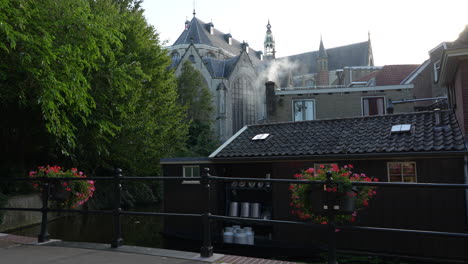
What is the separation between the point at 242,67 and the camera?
195ft

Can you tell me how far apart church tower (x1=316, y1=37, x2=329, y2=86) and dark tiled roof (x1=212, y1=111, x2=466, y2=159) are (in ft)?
197

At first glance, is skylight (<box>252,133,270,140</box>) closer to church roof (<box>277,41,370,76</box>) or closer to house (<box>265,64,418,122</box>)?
house (<box>265,64,418,122</box>)

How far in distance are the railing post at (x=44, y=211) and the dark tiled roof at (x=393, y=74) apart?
31095mm

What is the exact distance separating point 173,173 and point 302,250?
20.7ft

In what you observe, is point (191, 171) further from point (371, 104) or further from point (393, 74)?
point (393, 74)

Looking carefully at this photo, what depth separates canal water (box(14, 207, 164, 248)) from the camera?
546 inches

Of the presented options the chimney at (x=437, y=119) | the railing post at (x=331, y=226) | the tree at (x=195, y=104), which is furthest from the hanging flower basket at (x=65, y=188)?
the tree at (x=195, y=104)

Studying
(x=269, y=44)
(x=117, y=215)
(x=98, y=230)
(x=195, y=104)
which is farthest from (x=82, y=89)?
(x=269, y=44)

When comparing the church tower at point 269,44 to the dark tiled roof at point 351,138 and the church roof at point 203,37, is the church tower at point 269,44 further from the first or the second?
the dark tiled roof at point 351,138

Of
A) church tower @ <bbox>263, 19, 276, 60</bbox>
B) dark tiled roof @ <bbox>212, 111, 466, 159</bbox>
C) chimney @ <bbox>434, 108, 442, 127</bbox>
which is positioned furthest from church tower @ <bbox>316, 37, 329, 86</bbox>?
chimney @ <bbox>434, 108, 442, 127</bbox>

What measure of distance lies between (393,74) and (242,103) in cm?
2782

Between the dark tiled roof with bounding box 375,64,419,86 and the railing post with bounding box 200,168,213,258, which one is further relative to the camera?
the dark tiled roof with bounding box 375,64,419,86

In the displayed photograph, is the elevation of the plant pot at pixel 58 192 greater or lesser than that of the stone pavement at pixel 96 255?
greater

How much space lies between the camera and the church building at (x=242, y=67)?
55.7m
